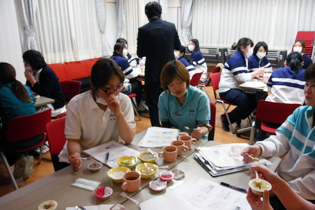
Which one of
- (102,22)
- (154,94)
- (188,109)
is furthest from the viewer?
(102,22)

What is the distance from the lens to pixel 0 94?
2.27 metres

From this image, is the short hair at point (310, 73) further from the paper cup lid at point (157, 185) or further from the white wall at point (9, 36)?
the white wall at point (9, 36)

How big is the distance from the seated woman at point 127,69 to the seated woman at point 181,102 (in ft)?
7.35

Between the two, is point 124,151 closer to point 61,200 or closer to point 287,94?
point 61,200

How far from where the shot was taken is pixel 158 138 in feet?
5.23

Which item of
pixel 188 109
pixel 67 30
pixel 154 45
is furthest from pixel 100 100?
pixel 67 30

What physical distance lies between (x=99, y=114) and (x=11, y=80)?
1359mm

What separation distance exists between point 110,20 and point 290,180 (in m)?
6.03

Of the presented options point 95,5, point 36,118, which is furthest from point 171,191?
point 95,5

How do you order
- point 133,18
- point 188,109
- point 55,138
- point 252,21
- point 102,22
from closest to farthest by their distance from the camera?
1. point 55,138
2. point 188,109
3. point 102,22
4. point 252,21
5. point 133,18

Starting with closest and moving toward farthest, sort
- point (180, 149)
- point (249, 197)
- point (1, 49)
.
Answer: point (249, 197)
point (180, 149)
point (1, 49)

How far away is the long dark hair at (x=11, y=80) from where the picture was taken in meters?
2.28

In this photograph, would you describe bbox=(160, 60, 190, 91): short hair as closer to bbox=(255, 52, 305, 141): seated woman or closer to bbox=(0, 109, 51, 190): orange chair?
bbox=(0, 109, 51, 190): orange chair

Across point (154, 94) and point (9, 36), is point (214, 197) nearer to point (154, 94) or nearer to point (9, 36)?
point (154, 94)
